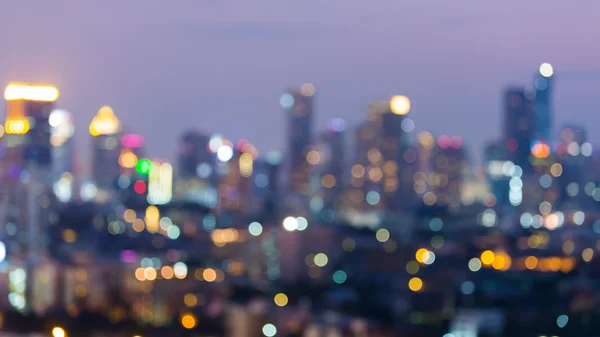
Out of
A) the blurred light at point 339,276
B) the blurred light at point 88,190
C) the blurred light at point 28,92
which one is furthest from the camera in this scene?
the blurred light at point 88,190

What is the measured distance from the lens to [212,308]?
57.3 feet

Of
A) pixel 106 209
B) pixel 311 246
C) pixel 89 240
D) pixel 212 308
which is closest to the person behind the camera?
pixel 212 308

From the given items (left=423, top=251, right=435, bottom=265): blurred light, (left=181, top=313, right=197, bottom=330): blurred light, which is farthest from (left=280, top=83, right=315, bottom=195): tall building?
(left=181, top=313, right=197, bottom=330): blurred light

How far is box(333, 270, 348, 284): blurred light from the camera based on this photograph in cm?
2446

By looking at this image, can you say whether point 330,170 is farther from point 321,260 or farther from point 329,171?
point 321,260

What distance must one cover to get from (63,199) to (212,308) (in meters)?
18.2

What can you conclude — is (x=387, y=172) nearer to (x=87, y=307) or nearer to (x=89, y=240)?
(x=89, y=240)

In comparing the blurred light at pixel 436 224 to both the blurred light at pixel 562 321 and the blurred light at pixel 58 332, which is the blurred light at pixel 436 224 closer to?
the blurred light at pixel 562 321

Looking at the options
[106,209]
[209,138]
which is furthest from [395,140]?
[106,209]

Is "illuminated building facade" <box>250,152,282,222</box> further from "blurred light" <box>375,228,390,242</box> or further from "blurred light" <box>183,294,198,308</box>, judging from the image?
"blurred light" <box>183,294,198,308</box>

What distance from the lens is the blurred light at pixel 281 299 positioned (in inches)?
748

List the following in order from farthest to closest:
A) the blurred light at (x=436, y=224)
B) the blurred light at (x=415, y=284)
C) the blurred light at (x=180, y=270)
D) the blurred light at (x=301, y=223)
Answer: the blurred light at (x=436, y=224) → the blurred light at (x=301, y=223) → the blurred light at (x=180, y=270) → the blurred light at (x=415, y=284)

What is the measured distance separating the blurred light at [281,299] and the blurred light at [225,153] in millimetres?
20115

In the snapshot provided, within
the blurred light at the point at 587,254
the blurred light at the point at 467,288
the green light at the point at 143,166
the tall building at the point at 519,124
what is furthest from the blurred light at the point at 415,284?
the green light at the point at 143,166
